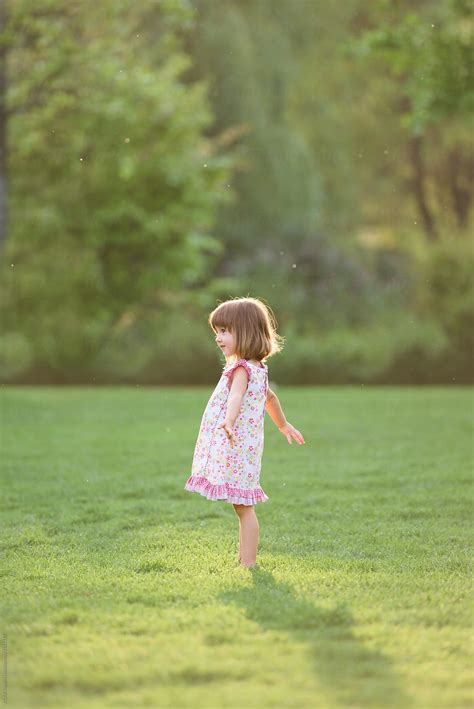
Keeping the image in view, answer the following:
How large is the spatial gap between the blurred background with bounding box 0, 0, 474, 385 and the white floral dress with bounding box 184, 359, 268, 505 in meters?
9.12

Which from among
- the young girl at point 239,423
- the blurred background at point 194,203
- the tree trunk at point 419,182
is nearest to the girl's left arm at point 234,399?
the young girl at point 239,423

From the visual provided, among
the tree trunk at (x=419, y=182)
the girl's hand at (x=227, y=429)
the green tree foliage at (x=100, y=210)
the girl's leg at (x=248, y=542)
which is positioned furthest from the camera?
the tree trunk at (x=419, y=182)

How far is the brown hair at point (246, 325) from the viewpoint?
15.4ft

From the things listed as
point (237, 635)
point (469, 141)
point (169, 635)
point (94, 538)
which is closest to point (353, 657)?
point (237, 635)

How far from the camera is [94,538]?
17.5ft

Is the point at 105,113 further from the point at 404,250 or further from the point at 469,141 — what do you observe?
the point at 469,141

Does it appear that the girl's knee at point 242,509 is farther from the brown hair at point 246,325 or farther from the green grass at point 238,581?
the brown hair at point 246,325

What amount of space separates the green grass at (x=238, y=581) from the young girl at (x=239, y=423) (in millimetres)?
317

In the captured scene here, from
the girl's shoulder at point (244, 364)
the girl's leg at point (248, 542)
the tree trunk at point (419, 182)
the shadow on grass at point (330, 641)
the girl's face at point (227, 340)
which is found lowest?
the shadow on grass at point (330, 641)

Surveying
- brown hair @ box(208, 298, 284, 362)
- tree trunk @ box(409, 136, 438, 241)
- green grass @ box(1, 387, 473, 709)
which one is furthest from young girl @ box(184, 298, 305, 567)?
tree trunk @ box(409, 136, 438, 241)

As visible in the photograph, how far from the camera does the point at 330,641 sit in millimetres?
3438

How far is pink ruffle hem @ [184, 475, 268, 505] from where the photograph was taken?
180 inches

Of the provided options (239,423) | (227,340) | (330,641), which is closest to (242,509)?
(239,423)

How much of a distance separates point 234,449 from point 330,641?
4.55ft
